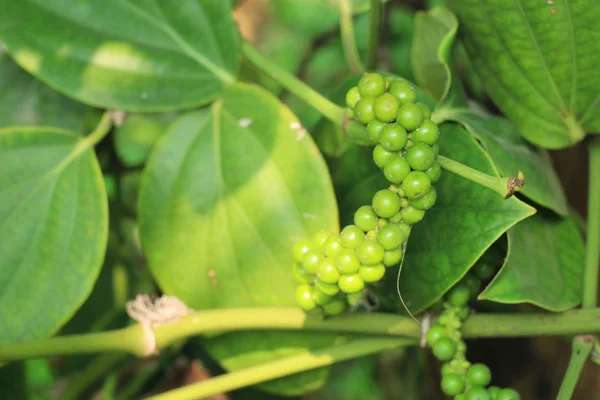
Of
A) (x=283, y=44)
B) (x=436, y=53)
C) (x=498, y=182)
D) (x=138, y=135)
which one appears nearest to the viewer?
(x=498, y=182)

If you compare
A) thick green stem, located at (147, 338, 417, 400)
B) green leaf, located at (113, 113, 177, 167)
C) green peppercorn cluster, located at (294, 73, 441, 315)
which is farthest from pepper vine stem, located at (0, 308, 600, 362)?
green leaf, located at (113, 113, 177, 167)

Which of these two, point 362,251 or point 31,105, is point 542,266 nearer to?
point 362,251

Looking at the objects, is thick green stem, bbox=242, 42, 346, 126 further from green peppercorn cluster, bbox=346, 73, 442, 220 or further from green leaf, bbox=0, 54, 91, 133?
green leaf, bbox=0, 54, 91, 133

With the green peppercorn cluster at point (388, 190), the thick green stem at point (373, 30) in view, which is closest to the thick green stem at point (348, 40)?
the thick green stem at point (373, 30)

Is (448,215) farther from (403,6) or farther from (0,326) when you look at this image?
(403,6)

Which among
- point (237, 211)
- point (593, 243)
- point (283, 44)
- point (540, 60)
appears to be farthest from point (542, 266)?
point (283, 44)
